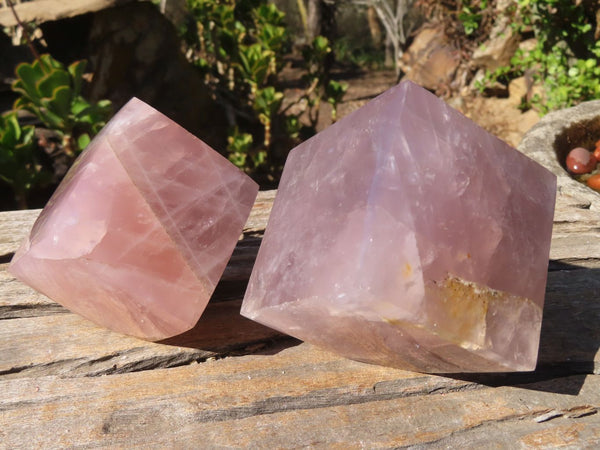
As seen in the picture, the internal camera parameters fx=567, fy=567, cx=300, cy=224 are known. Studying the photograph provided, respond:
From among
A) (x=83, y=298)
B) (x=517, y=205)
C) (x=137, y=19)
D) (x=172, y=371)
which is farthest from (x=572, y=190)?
(x=137, y=19)

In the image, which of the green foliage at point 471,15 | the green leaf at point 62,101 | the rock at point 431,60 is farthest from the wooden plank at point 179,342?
the rock at point 431,60

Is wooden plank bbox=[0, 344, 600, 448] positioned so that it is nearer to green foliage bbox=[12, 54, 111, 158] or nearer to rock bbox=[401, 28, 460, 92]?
green foliage bbox=[12, 54, 111, 158]

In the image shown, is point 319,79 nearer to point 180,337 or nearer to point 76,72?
point 76,72

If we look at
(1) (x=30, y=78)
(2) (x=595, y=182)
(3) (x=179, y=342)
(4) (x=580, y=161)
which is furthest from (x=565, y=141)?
(1) (x=30, y=78)

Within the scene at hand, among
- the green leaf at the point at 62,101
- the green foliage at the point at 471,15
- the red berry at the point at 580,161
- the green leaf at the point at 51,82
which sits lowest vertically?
the red berry at the point at 580,161

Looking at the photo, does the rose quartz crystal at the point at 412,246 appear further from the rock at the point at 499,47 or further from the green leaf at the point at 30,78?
the rock at the point at 499,47

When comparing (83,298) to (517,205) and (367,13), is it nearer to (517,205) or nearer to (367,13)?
(517,205)

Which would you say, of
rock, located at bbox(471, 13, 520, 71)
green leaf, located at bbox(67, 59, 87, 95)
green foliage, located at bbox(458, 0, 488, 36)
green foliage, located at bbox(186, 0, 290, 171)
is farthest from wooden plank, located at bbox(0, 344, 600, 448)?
green foliage, located at bbox(458, 0, 488, 36)
